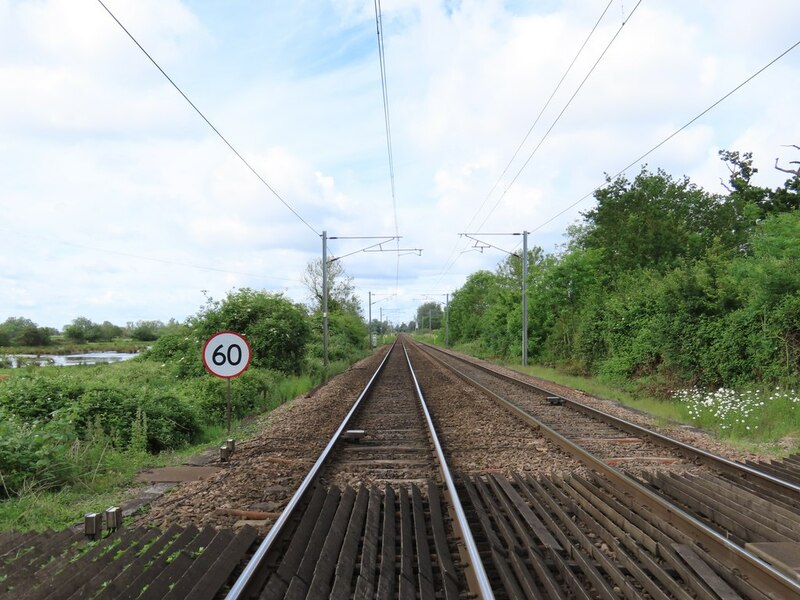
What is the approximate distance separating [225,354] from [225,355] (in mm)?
17

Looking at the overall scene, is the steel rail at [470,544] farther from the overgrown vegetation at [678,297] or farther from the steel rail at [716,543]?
the overgrown vegetation at [678,297]

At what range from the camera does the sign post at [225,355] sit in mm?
9588

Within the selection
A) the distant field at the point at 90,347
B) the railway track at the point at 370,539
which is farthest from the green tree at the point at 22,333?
the railway track at the point at 370,539

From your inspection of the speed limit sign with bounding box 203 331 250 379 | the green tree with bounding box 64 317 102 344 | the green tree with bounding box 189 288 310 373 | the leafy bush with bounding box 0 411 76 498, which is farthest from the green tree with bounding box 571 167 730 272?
the green tree with bounding box 64 317 102 344

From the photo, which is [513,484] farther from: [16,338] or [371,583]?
[16,338]

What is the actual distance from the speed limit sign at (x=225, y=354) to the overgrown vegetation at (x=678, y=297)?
352 inches

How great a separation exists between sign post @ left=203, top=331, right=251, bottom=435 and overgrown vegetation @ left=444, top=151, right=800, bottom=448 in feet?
29.3

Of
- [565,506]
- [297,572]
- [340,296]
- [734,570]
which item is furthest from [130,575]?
[340,296]

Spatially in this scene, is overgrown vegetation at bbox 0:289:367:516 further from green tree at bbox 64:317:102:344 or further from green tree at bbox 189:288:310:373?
green tree at bbox 64:317:102:344

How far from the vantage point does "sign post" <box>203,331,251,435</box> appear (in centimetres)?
959

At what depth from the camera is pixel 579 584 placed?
3.74m

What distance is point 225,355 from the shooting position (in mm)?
9680

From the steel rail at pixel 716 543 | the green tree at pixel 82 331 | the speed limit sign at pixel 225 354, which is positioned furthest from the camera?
the green tree at pixel 82 331

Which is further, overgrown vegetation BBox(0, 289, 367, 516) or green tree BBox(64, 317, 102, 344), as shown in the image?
green tree BBox(64, 317, 102, 344)
